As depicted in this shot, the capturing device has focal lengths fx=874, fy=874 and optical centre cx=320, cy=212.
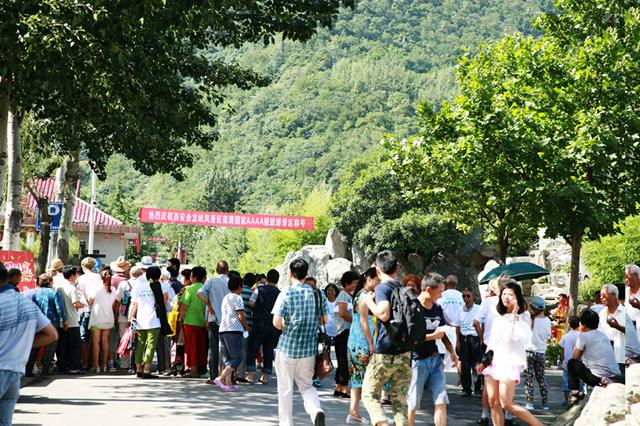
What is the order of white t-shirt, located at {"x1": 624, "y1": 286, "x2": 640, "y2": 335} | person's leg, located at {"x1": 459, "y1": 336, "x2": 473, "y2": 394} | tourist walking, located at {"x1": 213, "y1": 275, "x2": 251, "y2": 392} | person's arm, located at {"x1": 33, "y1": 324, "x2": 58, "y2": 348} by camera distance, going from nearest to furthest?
person's arm, located at {"x1": 33, "y1": 324, "x2": 58, "y2": 348} → white t-shirt, located at {"x1": 624, "y1": 286, "x2": 640, "y2": 335} → tourist walking, located at {"x1": 213, "y1": 275, "x2": 251, "y2": 392} → person's leg, located at {"x1": 459, "y1": 336, "x2": 473, "y2": 394}

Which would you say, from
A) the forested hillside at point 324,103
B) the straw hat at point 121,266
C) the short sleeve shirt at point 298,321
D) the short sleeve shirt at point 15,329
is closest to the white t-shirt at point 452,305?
the short sleeve shirt at point 298,321

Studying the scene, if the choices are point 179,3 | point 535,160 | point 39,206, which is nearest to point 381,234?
point 39,206

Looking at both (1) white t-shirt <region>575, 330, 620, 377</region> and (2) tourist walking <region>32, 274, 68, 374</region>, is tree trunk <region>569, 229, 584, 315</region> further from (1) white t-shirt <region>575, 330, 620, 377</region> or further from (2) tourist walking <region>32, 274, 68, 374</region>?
(2) tourist walking <region>32, 274, 68, 374</region>

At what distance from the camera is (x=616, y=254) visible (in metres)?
33.9

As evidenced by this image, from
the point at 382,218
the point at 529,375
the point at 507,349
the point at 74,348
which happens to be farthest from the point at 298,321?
the point at 382,218

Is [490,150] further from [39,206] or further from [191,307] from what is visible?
[39,206]

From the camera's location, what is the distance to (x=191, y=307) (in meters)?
15.1

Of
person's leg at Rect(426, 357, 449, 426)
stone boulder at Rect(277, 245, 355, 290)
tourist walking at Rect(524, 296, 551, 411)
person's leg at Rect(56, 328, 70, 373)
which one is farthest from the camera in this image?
stone boulder at Rect(277, 245, 355, 290)

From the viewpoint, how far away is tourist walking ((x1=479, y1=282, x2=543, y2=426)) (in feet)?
30.5

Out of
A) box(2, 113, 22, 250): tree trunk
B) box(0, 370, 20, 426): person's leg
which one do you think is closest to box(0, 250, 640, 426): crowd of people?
box(0, 370, 20, 426): person's leg

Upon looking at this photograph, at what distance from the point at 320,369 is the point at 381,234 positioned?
4281 centimetres

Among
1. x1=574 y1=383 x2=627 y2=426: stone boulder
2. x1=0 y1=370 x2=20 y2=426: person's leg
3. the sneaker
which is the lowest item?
the sneaker

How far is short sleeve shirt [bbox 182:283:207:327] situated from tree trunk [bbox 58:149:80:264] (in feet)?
21.0

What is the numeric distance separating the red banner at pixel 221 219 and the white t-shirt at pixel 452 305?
40.2 m
